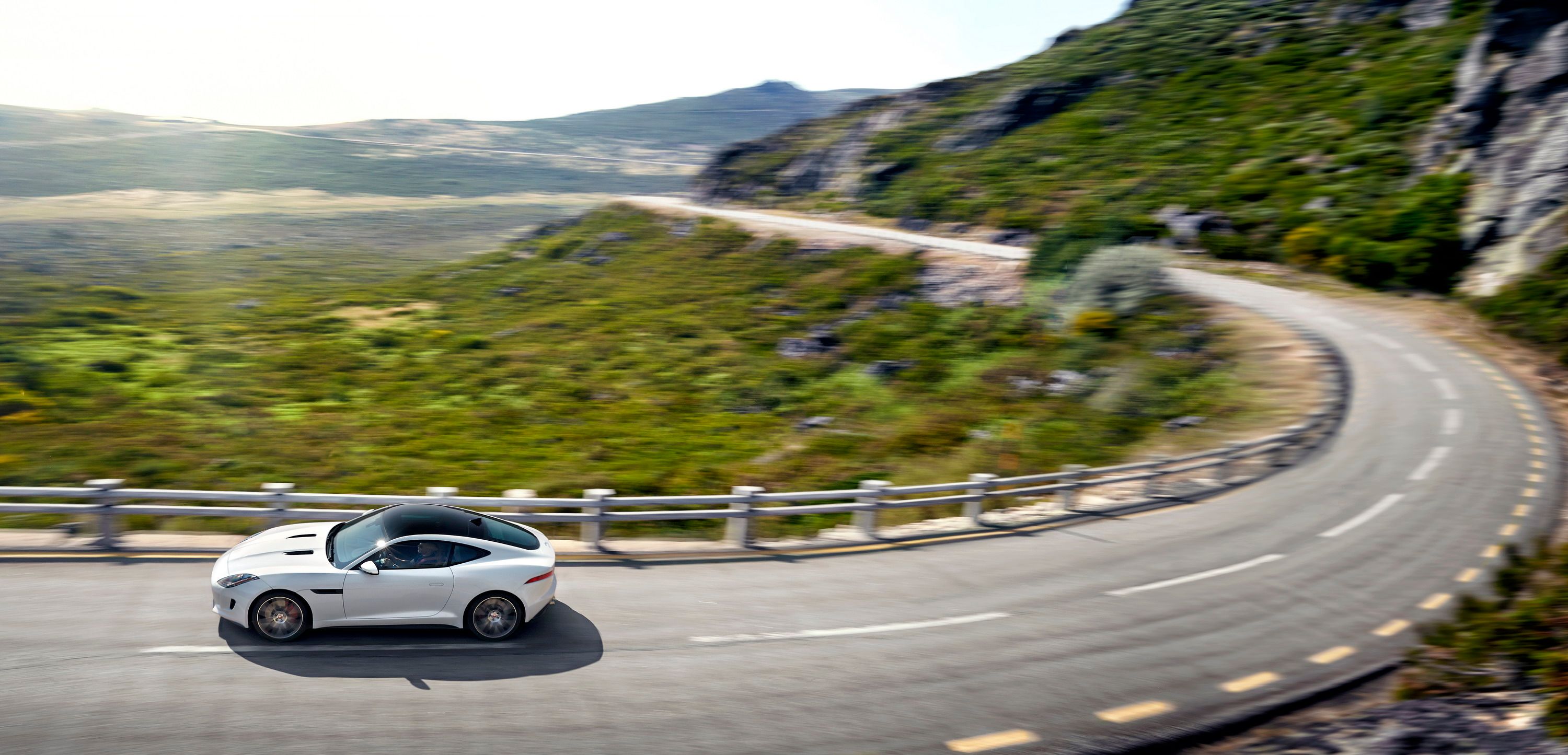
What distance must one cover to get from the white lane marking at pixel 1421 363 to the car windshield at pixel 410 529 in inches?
1102

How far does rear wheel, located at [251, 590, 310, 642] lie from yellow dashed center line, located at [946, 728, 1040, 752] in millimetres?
6318

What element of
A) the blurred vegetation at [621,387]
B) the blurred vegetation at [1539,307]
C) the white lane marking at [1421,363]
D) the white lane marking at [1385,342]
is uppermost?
the blurred vegetation at [1539,307]

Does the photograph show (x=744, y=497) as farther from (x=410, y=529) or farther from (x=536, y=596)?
(x=410, y=529)

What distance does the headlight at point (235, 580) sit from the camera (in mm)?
8289

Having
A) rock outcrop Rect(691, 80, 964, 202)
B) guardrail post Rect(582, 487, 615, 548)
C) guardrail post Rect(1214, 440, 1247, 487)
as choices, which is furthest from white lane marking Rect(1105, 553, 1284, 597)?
rock outcrop Rect(691, 80, 964, 202)

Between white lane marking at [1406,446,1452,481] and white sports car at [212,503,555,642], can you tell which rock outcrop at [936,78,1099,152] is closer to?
white lane marking at [1406,446,1452,481]

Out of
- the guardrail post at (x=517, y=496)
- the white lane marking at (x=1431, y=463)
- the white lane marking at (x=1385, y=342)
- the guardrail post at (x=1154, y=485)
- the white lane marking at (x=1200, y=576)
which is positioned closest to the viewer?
the white lane marking at (x=1200, y=576)

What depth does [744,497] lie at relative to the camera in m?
12.9

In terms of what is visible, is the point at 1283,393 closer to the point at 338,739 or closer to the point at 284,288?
the point at 338,739

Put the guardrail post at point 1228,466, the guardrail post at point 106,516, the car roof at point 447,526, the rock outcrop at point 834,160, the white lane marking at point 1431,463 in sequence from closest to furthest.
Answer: the car roof at point 447,526 < the guardrail post at point 106,516 < the guardrail post at point 1228,466 < the white lane marking at point 1431,463 < the rock outcrop at point 834,160

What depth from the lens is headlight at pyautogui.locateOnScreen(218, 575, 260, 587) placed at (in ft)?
27.2

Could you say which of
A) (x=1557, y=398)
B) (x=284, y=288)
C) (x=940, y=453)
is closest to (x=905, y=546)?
(x=940, y=453)

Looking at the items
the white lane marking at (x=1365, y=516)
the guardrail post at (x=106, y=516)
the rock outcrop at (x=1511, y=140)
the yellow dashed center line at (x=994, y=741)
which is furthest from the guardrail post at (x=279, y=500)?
the rock outcrop at (x=1511, y=140)

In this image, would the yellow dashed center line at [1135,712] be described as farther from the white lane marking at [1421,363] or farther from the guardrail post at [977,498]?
the white lane marking at [1421,363]
